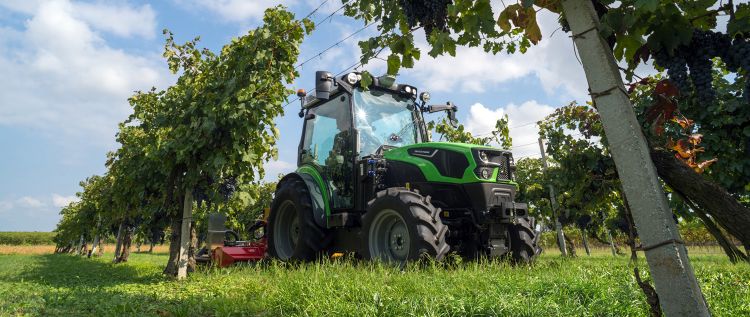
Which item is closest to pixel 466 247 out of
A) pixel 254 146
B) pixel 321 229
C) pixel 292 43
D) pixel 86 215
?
pixel 321 229

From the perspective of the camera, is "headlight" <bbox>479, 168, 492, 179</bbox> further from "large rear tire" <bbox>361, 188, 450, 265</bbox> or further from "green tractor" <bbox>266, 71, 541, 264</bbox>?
"large rear tire" <bbox>361, 188, 450, 265</bbox>

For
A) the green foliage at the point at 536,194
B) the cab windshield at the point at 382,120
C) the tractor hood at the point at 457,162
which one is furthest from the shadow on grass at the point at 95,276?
the green foliage at the point at 536,194

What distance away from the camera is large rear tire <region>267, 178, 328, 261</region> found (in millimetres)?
6559

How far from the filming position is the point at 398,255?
Answer: 5.64 m

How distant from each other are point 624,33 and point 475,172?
13.8 feet

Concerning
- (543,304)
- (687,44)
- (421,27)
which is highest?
(421,27)

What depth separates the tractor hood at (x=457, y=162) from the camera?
5.87 metres

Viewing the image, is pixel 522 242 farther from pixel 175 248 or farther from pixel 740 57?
pixel 175 248

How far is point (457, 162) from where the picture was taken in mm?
5961

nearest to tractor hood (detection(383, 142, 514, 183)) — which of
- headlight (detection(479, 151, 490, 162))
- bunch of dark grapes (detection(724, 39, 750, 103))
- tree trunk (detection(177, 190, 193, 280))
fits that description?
headlight (detection(479, 151, 490, 162))

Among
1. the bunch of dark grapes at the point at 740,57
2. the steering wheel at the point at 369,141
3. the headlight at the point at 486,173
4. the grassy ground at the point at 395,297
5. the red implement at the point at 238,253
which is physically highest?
the steering wheel at the point at 369,141

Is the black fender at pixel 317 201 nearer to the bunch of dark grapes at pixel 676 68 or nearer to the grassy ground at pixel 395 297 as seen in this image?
the grassy ground at pixel 395 297

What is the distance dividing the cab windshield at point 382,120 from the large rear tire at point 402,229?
1166mm

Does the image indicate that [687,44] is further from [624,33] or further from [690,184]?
[690,184]
